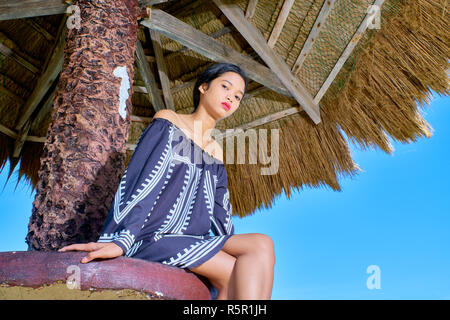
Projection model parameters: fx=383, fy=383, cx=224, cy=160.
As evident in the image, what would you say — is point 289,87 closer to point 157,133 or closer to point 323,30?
point 323,30

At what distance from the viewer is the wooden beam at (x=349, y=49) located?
273 centimetres

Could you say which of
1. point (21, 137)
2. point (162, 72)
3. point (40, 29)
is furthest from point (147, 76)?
point (21, 137)

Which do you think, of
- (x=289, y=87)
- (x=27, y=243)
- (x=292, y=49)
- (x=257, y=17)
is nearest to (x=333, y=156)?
(x=289, y=87)

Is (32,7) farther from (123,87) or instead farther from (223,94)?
(223,94)

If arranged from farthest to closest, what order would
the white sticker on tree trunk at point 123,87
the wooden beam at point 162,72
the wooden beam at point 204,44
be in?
the wooden beam at point 162,72 → the wooden beam at point 204,44 → the white sticker on tree trunk at point 123,87

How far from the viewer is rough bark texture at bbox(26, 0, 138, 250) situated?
1379mm

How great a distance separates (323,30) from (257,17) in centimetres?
53

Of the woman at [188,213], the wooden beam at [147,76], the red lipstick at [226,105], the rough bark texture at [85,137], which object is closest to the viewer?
the woman at [188,213]

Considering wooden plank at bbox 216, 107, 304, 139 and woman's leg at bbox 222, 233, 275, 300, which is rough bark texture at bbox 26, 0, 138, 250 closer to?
woman's leg at bbox 222, 233, 275, 300

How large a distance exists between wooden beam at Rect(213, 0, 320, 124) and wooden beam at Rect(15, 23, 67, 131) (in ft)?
4.13

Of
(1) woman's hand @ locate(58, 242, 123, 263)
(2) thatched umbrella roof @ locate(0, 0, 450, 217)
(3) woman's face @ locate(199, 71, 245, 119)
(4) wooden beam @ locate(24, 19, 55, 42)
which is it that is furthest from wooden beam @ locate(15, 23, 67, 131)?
(1) woman's hand @ locate(58, 242, 123, 263)

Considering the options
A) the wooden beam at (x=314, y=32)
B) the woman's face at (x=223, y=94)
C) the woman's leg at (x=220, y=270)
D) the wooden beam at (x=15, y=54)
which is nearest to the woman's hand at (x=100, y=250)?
the woman's leg at (x=220, y=270)

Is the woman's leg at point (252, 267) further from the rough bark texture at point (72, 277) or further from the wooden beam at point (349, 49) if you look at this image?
the wooden beam at point (349, 49)

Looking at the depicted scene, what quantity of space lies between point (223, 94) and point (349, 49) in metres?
1.77
